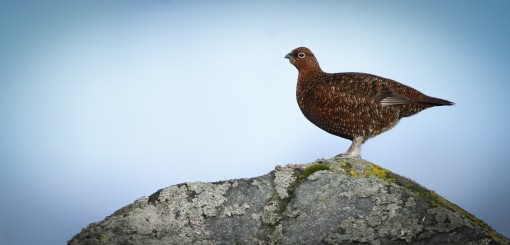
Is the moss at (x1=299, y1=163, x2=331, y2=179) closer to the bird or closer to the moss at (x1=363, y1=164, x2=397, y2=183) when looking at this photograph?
the moss at (x1=363, y1=164, x2=397, y2=183)

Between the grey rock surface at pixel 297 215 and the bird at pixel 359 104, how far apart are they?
10.3 ft

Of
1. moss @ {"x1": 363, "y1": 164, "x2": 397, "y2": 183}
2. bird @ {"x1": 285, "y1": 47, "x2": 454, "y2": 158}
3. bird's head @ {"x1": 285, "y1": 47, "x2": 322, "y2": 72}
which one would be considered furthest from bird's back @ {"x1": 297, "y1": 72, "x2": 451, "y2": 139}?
moss @ {"x1": 363, "y1": 164, "x2": 397, "y2": 183}

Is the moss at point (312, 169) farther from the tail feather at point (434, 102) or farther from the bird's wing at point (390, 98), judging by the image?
the tail feather at point (434, 102)

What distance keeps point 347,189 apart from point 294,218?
2.71 ft

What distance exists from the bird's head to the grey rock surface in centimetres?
477

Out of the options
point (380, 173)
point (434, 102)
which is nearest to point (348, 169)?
point (380, 173)

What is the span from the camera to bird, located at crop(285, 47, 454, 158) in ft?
34.8

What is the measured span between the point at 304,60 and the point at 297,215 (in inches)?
232

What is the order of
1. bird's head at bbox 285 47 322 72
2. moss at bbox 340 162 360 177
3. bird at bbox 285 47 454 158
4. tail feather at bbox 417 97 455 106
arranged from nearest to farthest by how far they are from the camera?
moss at bbox 340 162 360 177
bird at bbox 285 47 454 158
tail feather at bbox 417 97 455 106
bird's head at bbox 285 47 322 72

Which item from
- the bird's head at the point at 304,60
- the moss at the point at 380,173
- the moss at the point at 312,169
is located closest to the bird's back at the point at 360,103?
the bird's head at the point at 304,60

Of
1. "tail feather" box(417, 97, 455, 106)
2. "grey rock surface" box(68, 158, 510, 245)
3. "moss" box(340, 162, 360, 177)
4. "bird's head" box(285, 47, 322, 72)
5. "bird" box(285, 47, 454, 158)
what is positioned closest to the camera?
"grey rock surface" box(68, 158, 510, 245)

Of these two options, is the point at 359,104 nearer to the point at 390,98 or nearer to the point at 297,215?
the point at 390,98

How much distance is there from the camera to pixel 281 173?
7543mm

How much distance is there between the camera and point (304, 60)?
476 inches
